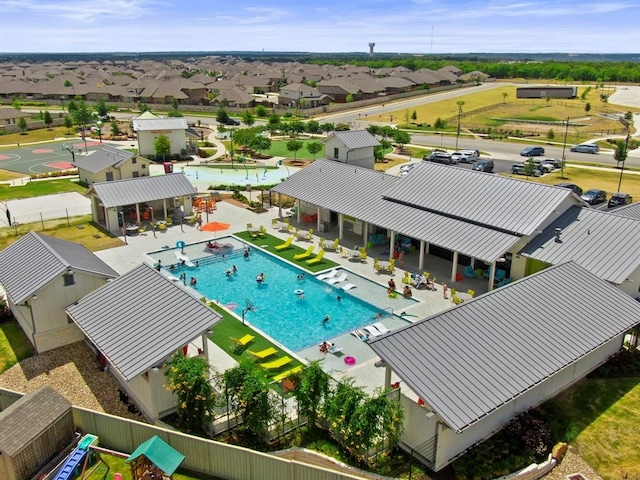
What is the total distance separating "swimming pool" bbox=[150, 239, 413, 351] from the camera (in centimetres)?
2752

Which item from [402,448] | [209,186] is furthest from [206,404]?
[209,186]

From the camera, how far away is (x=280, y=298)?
30.9 meters

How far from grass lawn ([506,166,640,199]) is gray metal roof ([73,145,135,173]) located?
4142 cm

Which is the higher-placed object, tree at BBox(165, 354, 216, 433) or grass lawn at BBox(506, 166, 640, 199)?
tree at BBox(165, 354, 216, 433)

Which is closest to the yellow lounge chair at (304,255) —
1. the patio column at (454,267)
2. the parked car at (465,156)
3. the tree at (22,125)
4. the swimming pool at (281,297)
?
the swimming pool at (281,297)

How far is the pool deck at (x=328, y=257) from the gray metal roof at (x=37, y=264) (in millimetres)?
6167

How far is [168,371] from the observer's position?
1862cm

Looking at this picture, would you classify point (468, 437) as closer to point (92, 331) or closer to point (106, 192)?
point (92, 331)

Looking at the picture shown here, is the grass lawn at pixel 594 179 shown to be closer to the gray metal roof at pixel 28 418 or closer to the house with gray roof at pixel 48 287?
the house with gray roof at pixel 48 287

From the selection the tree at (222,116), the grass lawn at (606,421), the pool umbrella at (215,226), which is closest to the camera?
the grass lawn at (606,421)

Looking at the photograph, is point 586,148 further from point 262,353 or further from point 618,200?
point 262,353

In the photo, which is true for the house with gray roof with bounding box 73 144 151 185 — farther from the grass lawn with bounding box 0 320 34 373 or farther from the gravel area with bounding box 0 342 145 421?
the gravel area with bounding box 0 342 145 421

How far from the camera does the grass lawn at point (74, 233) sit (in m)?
38.7

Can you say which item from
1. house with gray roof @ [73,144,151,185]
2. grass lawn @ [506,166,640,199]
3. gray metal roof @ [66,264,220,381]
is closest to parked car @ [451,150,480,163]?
grass lawn @ [506,166,640,199]
